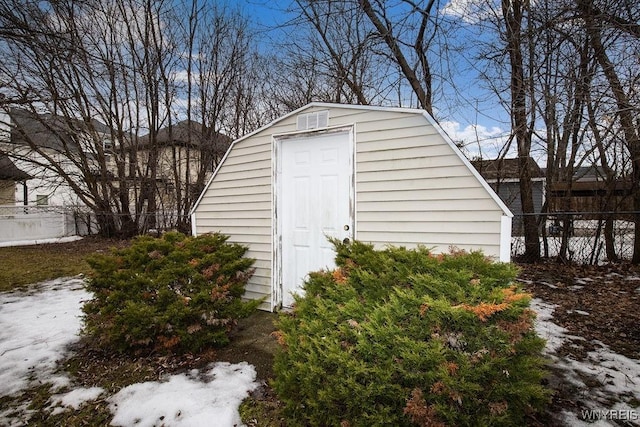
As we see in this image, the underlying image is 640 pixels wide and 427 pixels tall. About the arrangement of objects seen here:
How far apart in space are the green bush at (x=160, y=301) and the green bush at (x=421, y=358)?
5.04ft

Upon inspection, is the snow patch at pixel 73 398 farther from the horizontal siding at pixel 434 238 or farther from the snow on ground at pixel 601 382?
the snow on ground at pixel 601 382

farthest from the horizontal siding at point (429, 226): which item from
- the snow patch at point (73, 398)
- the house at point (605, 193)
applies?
the house at point (605, 193)

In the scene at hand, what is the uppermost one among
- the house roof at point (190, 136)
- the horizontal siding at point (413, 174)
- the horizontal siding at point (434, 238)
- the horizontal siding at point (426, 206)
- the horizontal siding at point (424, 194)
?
the house roof at point (190, 136)

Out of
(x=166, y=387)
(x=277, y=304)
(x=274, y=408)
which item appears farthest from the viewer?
(x=277, y=304)

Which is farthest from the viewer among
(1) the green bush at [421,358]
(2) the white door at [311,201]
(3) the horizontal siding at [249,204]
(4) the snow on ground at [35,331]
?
(3) the horizontal siding at [249,204]

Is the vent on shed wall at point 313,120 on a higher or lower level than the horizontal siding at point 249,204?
higher

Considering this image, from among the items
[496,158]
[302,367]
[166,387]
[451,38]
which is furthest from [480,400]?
[496,158]

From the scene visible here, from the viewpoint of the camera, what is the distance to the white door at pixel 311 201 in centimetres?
410

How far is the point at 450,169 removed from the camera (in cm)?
329

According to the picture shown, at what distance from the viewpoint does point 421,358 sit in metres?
1.66

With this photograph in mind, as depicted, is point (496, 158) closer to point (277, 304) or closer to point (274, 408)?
point (277, 304)

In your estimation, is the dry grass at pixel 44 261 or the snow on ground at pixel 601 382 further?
the dry grass at pixel 44 261

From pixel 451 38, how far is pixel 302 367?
20.8 ft

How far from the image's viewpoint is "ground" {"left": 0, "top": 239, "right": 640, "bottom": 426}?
2.50 meters
